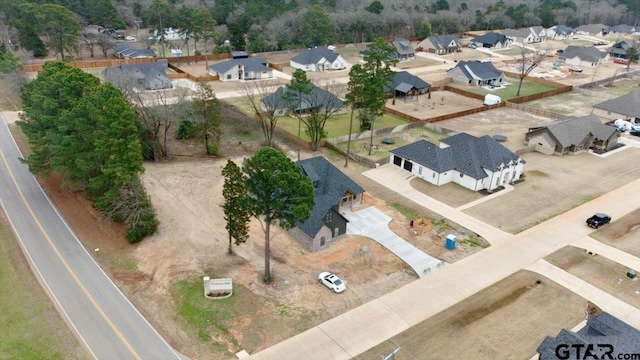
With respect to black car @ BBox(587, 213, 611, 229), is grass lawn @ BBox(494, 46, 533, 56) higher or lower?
higher

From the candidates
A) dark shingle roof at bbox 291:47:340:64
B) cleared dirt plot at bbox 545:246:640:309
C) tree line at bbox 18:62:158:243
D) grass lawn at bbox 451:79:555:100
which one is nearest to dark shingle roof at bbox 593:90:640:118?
grass lawn at bbox 451:79:555:100

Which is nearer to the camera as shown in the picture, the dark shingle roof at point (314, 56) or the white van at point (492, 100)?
the white van at point (492, 100)

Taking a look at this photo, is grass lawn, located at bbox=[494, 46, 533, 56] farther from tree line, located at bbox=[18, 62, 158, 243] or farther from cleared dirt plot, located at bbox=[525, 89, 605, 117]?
tree line, located at bbox=[18, 62, 158, 243]

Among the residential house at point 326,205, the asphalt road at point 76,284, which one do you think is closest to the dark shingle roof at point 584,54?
the residential house at point 326,205

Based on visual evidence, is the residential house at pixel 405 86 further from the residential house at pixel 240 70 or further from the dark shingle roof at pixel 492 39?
the dark shingle roof at pixel 492 39

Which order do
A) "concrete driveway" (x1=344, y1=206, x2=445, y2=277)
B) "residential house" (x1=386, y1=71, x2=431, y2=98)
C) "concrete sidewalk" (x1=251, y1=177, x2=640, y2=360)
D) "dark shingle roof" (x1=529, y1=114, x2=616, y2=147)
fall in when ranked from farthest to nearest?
"residential house" (x1=386, y1=71, x2=431, y2=98) < "dark shingle roof" (x1=529, y1=114, x2=616, y2=147) < "concrete driveway" (x1=344, y1=206, x2=445, y2=277) < "concrete sidewalk" (x1=251, y1=177, x2=640, y2=360)

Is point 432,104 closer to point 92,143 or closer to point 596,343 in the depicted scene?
point 92,143

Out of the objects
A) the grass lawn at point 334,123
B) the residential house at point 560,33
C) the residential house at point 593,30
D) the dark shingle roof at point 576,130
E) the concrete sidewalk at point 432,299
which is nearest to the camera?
the concrete sidewalk at point 432,299
